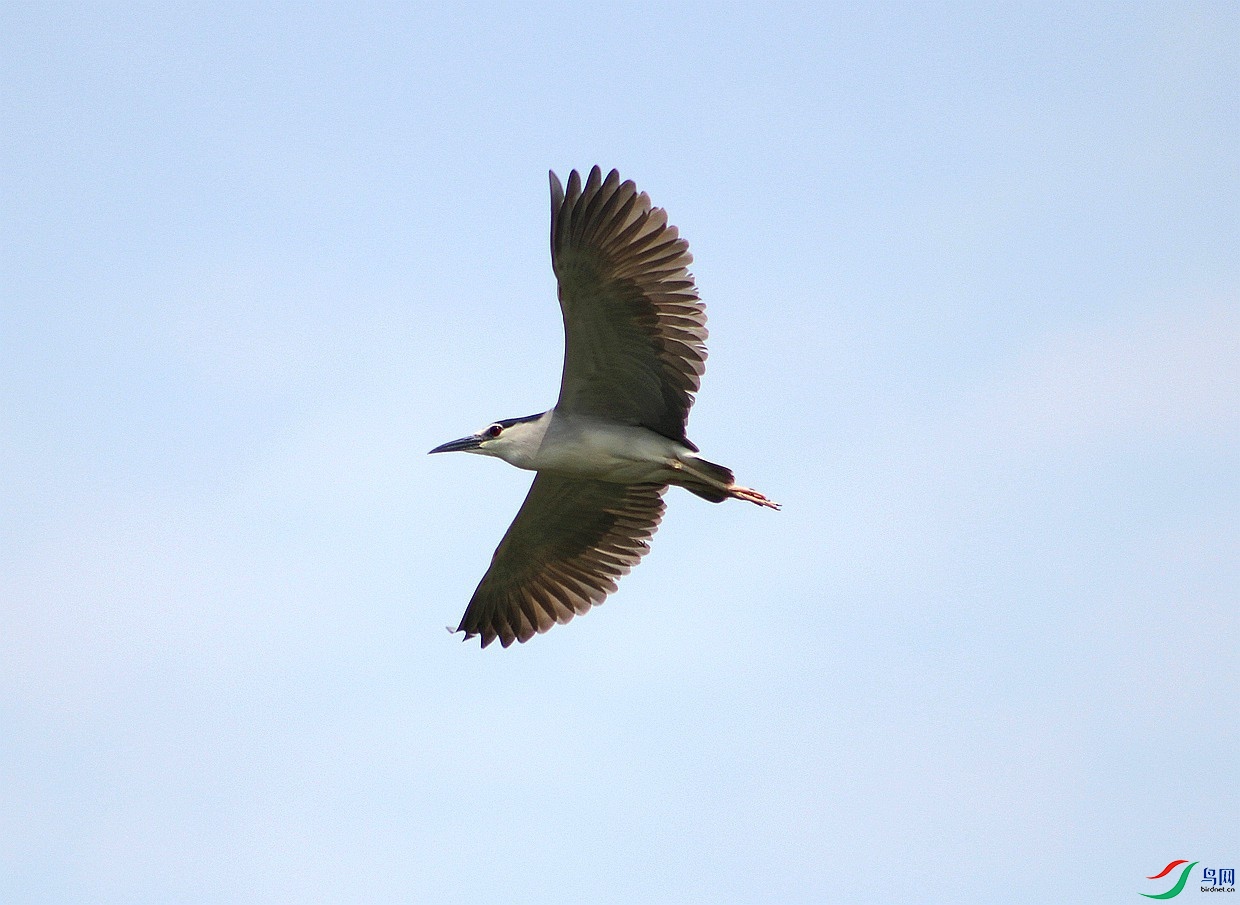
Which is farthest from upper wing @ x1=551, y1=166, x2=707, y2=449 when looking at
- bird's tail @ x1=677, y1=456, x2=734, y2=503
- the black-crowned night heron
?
bird's tail @ x1=677, y1=456, x2=734, y2=503

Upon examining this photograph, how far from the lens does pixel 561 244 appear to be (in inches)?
509

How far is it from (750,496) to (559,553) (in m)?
2.60

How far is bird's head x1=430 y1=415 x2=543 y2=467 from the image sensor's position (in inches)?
544

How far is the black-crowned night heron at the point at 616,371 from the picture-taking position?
42.7ft

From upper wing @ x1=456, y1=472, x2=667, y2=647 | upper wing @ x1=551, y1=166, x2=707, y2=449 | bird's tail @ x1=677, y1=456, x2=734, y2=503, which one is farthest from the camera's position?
upper wing @ x1=456, y1=472, x2=667, y2=647

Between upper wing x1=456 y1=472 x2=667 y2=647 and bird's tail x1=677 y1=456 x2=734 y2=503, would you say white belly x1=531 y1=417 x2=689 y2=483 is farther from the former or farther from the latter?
upper wing x1=456 y1=472 x2=667 y2=647

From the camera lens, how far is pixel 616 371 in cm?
1359

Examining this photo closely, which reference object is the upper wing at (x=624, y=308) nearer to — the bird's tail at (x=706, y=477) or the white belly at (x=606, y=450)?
the white belly at (x=606, y=450)

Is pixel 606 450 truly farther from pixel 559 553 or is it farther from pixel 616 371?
pixel 559 553

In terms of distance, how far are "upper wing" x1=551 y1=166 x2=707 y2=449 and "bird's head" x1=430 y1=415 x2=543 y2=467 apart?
35cm

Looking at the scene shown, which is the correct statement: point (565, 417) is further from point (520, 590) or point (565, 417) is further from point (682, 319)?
point (520, 590)

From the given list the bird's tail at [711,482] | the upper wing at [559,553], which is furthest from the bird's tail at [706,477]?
the upper wing at [559,553]

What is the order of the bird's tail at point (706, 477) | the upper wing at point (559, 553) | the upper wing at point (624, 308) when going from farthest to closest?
the upper wing at point (559, 553) → the bird's tail at point (706, 477) → the upper wing at point (624, 308)

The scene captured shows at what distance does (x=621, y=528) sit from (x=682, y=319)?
108 inches
